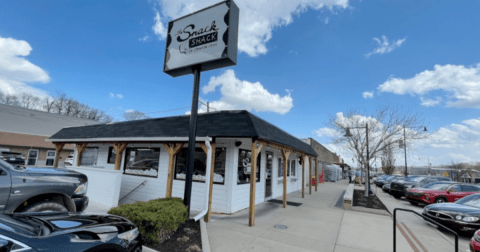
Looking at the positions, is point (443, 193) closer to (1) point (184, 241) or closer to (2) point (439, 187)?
(2) point (439, 187)

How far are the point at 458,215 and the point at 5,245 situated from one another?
944 centimetres

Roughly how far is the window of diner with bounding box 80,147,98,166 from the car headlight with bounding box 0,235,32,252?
1134 cm

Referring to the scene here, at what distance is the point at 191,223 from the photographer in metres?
5.80

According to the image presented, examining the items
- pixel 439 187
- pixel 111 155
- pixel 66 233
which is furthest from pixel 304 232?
pixel 439 187

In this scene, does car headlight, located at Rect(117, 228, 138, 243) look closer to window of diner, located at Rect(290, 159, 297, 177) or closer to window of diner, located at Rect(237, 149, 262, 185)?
window of diner, located at Rect(237, 149, 262, 185)

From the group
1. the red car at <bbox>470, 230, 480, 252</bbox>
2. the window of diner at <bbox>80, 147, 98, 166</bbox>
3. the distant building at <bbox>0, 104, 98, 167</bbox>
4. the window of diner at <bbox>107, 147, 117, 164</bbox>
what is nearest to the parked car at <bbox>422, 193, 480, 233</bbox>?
the red car at <bbox>470, 230, 480, 252</bbox>

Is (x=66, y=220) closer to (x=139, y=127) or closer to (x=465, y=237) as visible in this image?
(x=139, y=127)

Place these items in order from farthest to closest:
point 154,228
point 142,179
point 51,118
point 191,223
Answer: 1. point 51,118
2. point 142,179
3. point 191,223
4. point 154,228

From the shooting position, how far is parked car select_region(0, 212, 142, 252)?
6.39ft

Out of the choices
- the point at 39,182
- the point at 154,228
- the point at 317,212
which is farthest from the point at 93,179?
the point at 317,212

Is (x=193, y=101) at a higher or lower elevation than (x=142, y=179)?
higher

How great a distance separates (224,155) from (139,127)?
14.2 feet

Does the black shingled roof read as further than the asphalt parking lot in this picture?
Yes

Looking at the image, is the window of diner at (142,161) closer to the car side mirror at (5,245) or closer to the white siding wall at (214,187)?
the white siding wall at (214,187)
